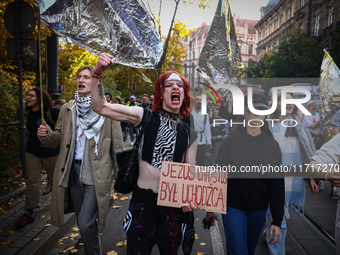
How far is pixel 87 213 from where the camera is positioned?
308cm

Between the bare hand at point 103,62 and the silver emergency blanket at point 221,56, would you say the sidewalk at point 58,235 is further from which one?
the bare hand at point 103,62

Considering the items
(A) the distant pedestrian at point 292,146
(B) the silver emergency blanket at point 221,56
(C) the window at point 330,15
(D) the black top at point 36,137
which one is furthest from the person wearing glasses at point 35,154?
(C) the window at point 330,15

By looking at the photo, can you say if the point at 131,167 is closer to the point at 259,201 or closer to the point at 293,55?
the point at 259,201

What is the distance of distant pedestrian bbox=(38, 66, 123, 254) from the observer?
3127 mm

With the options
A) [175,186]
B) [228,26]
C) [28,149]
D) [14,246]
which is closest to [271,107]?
[175,186]

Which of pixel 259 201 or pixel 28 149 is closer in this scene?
pixel 259 201

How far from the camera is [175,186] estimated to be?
95.0 inches

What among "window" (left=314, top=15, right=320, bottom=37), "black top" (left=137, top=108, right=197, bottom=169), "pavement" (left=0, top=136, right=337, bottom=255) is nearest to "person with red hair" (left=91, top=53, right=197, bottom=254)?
"black top" (left=137, top=108, right=197, bottom=169)

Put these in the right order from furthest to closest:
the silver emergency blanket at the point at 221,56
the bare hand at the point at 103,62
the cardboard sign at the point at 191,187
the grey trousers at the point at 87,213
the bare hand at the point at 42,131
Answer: the silver emergency blanket at the point at 221,56 < the bare hand at the point at 42,131 < the grey trousers at the point at 87,213 < the cardboard sign at the point at 191,187 < the bare hand at the point at 103,62

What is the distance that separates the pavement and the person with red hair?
64.4 inches

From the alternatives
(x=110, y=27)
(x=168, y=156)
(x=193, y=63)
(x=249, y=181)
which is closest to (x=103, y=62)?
(x=110, y=27)

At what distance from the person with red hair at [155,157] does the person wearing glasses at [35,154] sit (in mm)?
2506

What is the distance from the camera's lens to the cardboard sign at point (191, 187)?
2.40m

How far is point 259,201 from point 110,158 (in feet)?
5.12
